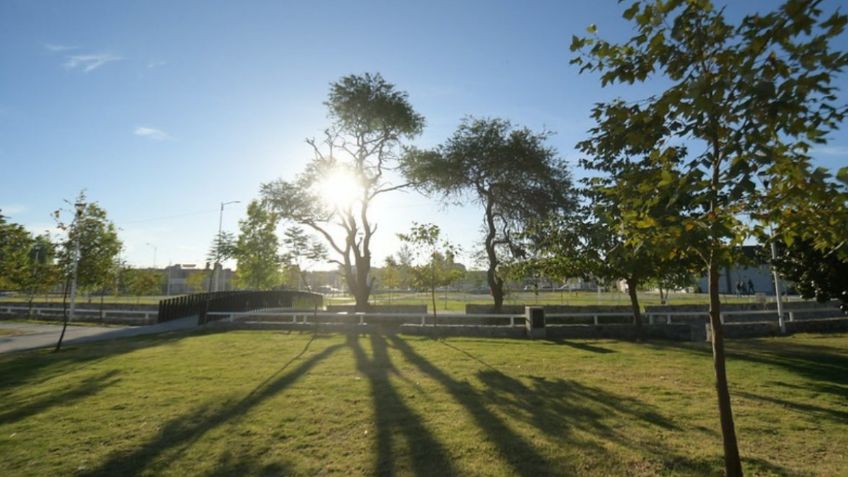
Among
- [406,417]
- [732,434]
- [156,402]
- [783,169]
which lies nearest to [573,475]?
[732,434]

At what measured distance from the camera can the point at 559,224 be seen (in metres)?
19.0

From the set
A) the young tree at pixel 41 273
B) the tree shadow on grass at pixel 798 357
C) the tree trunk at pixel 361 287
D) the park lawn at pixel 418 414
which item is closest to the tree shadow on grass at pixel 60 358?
the park lawn at pixel 418 414

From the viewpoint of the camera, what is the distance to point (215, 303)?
86.2ft

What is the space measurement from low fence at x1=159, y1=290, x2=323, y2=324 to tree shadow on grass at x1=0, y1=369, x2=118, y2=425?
12.1m

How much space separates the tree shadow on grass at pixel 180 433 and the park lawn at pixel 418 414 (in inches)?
1.2

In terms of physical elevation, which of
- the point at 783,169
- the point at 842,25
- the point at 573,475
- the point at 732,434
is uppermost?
the point at 842,25

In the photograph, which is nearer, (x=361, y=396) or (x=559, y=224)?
(x=361, y=396)

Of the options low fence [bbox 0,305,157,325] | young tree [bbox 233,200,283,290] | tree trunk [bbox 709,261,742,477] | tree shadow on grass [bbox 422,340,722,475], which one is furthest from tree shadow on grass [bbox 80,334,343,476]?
young tree [bbox 233,200,283,290]

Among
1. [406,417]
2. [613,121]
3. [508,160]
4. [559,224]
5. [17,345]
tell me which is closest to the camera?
[613,121]

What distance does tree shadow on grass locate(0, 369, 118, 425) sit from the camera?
24.0 feet

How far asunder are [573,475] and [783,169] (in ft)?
12.4

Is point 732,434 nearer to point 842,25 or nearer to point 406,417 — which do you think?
point 842,25

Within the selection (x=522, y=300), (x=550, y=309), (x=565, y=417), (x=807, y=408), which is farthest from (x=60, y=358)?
(x=522, y=300)

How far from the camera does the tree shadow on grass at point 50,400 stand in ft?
24.0
